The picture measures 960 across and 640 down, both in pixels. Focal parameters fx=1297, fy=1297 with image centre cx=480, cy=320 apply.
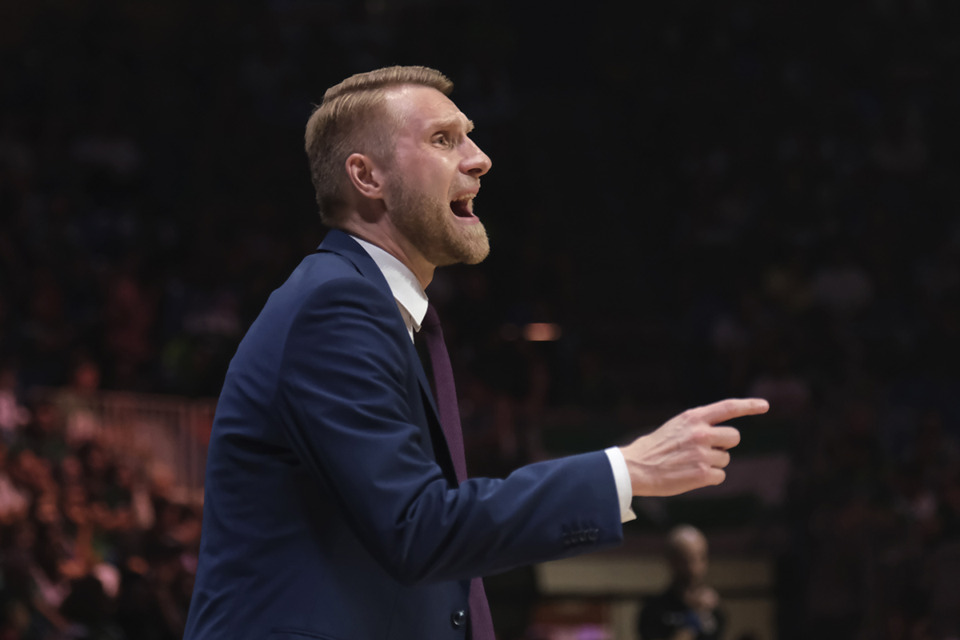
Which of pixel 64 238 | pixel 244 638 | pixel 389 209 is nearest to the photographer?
pixel 244 638

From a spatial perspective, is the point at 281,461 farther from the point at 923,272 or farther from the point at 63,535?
the point at 923,272

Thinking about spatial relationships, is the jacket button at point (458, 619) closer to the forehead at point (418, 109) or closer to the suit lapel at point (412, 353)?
the suit lapel at point (412, 353)

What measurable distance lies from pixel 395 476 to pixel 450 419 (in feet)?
1.08

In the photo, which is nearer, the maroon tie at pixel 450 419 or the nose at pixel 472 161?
the maroon tie at pixel 450 419

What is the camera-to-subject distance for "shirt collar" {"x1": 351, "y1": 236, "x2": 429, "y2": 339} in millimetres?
1826

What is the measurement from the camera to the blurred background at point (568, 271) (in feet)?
23.4

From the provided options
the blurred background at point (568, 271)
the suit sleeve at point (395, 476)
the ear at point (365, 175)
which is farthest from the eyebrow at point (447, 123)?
the blurred background at point (568, 271)

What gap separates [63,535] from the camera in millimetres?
6301

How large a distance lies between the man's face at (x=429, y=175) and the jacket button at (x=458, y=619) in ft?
1.66

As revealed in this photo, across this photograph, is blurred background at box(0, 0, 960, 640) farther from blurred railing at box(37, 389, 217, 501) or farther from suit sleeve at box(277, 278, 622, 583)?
suit sleeve at box(277, 278, 622, 583)

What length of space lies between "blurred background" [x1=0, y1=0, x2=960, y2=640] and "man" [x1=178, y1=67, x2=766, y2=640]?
3918mm

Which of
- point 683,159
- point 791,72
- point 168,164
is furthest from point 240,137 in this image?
point 791,72

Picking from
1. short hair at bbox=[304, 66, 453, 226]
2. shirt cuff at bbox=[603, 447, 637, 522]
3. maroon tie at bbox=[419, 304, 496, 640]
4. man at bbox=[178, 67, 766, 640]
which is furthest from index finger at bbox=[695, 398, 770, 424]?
short hair at bbox=[304, 66, 453, 226]

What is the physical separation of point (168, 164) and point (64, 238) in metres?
1.74
